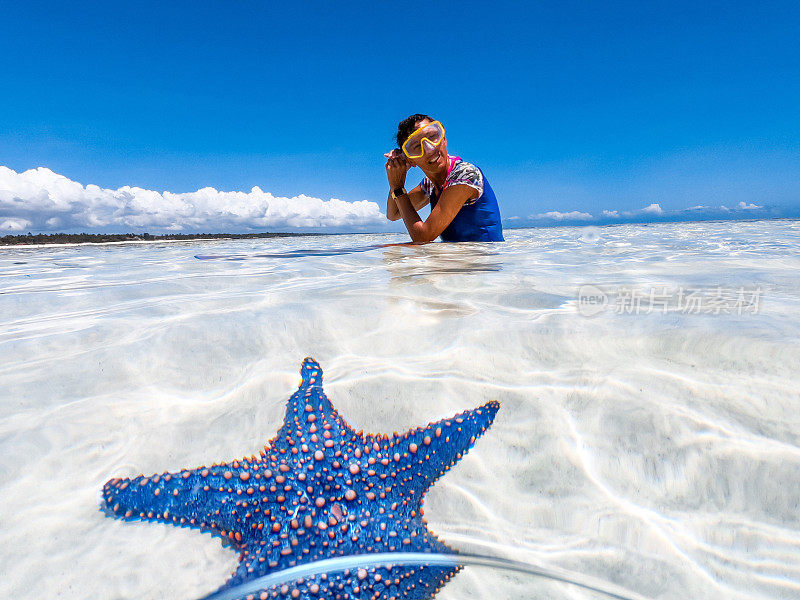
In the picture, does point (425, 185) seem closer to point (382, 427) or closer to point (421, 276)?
point (421, 276)

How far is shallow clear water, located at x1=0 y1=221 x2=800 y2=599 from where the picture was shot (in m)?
1.36

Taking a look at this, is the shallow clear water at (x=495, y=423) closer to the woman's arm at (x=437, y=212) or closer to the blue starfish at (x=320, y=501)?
the blue starfish at (x=320, y=501)

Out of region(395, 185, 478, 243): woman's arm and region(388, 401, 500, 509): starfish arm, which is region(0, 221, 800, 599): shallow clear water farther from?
region(395, 185, 478, 243): woman's arm

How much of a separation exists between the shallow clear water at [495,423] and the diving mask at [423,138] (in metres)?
2.77

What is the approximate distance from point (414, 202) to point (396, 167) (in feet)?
4.42

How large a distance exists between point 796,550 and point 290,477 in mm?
1785

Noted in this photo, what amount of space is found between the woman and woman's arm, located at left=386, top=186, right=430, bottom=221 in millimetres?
26

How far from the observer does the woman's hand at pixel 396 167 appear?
5631 mm

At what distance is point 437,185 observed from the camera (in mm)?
6055

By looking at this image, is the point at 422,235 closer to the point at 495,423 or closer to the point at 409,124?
the point at 409,124

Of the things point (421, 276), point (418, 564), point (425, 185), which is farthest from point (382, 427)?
point (425, 185)
